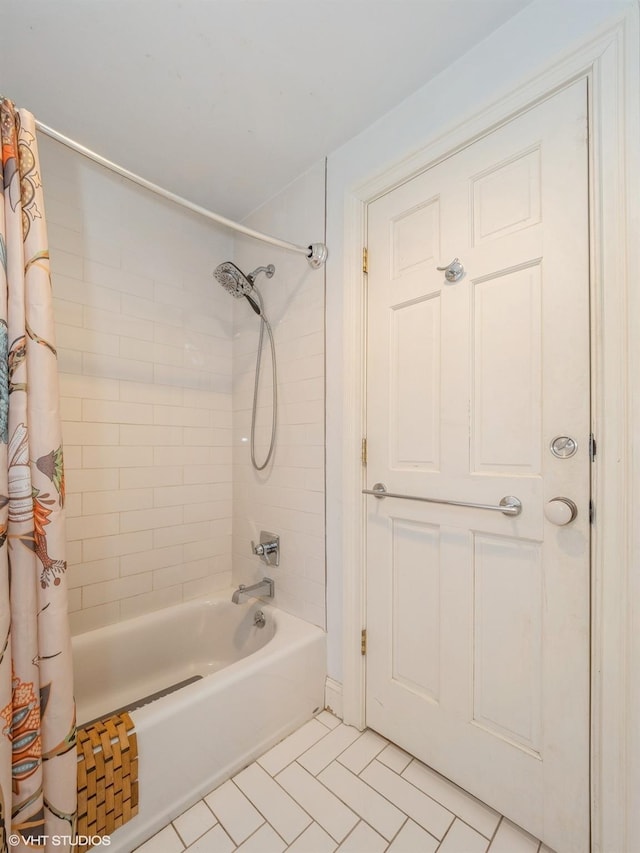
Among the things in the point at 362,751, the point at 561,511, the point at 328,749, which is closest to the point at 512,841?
the point at 362,751

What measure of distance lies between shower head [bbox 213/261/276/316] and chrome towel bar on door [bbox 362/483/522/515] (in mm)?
1001

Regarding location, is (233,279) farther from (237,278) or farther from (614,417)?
(614,417)

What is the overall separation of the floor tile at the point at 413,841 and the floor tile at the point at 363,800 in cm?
2

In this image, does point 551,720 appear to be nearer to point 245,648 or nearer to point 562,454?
point 562,454

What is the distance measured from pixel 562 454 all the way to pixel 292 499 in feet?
3.57

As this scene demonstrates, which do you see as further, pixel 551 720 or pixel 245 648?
pixel 245 648

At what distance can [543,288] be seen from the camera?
3.48 feet

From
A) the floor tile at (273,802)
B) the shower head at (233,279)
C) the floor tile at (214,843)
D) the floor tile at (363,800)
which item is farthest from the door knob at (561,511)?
the shower head at (233,279)

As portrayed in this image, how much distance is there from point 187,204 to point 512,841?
2097 mm

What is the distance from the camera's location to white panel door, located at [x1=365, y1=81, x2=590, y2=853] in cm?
101

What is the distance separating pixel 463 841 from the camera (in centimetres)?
106

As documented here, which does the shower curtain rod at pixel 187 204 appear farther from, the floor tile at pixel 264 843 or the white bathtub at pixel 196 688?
the floor tile at pixel 264 843

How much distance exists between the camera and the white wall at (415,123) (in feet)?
3.38

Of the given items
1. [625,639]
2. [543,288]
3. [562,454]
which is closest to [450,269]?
[543,288]
